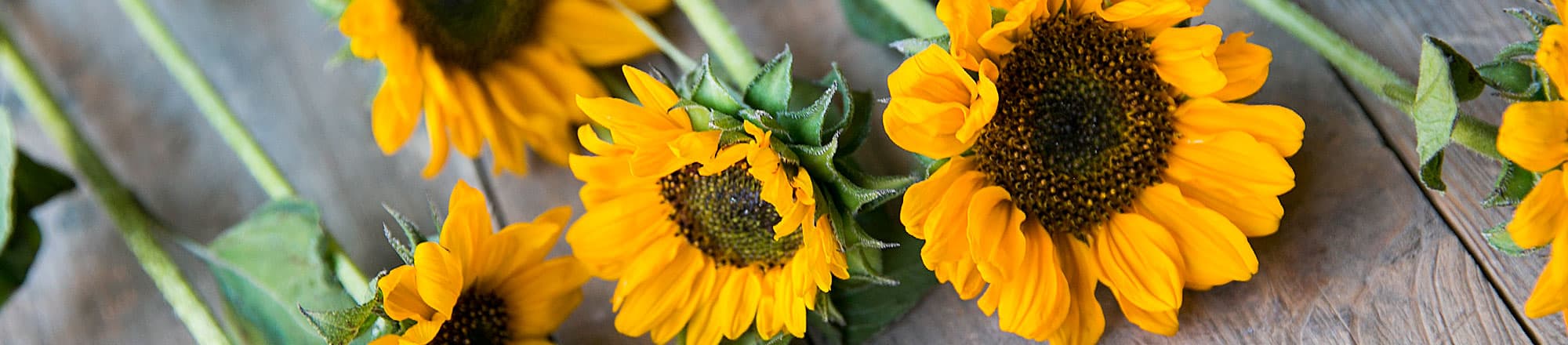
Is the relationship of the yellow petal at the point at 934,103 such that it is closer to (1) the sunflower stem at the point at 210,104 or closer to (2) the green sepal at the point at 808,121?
(2) the green sepal at the point at 808,121

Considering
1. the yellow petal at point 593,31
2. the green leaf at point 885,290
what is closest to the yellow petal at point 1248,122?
the green leaf at point 885,290

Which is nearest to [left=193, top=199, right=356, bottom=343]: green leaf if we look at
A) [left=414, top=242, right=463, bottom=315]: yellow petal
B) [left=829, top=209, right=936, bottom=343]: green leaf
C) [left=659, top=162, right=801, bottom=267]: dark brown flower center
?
[left=414, top=242, right=463, bottom=315]: yellow petal

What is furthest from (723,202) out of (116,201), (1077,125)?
(116,201)

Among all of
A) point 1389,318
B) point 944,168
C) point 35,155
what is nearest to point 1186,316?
point 1389,318

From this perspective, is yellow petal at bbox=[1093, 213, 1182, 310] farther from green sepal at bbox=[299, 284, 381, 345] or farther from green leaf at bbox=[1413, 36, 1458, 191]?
green sepal at bbox=[299, 284, 381, 345]

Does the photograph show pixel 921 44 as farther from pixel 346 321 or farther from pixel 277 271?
pixel 277 271

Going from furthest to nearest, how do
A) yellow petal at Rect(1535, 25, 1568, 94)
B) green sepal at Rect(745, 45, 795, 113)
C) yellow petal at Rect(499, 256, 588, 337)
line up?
yellow petal at Rect(499, 256, 588, 337), green sepal at Rect(745, 45, 795, 113), yellow petal at Rect(1535, 25, 1568, 94)
